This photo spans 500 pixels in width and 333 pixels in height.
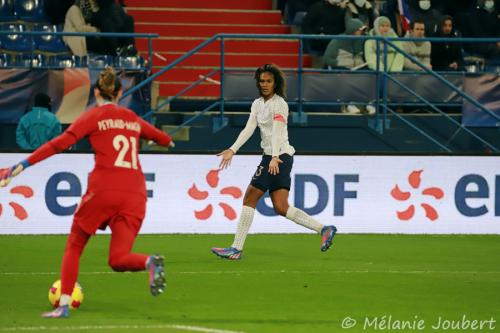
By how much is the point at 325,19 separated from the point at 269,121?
8.60 meters

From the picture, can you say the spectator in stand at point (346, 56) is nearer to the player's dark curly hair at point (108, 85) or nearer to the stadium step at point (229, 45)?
the stadium step at point (229, 45)

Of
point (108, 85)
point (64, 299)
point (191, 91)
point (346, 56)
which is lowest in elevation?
point (191, 91)

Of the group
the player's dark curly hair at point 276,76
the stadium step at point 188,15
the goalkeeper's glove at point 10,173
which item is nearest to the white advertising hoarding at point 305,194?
the player's dark curly hair at point 276,76

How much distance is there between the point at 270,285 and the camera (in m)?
12.8

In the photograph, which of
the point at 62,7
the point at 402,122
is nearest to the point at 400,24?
the point at 402,122

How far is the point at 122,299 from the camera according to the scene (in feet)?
38.5

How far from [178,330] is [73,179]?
8.00 meters

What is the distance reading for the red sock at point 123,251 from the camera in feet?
33.7

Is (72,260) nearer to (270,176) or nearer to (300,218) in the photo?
(270,176)

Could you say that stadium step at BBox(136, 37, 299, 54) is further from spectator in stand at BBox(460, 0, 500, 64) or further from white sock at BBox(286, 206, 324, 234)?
white sock at BBox(286, 206, 324, 234)

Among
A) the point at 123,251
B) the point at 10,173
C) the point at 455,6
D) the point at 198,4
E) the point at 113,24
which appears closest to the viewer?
the point at 10,173

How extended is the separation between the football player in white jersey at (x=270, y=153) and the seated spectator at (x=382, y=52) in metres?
6.30

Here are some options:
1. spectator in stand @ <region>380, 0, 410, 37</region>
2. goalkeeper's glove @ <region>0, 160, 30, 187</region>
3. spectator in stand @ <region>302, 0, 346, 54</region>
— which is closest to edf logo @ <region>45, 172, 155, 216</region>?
spectator in stand @ <region>302, 0, 346, 54</region>

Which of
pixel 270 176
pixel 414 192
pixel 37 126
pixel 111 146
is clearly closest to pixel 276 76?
pixel 270 176
